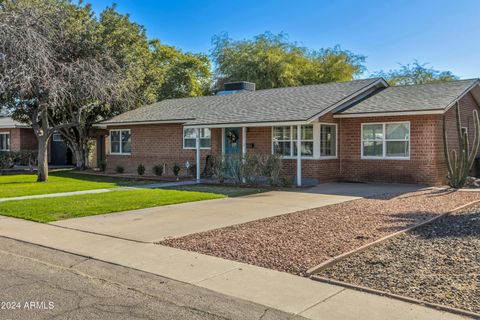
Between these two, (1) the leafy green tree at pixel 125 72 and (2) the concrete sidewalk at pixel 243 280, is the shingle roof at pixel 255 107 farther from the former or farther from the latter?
(2) the concrete sidewalk at pixel 243 280

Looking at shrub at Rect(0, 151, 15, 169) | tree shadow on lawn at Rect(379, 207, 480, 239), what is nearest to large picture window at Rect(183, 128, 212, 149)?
tree shadow on lawn at Rect(379, 207, 480, 239)

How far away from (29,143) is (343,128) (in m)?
25.2

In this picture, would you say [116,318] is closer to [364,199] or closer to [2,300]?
[2,300]

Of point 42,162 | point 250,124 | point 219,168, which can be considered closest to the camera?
point 219,168

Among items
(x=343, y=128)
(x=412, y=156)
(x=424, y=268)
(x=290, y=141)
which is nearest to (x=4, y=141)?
(x=290, y=141)

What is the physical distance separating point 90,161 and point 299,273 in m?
27.5

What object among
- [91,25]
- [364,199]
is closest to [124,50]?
[91,25]

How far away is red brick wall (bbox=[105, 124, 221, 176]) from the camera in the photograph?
2297 cm

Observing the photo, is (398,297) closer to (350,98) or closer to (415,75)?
(350,98)

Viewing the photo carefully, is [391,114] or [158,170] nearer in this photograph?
[391,114]

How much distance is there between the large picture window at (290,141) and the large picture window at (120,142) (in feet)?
32.5

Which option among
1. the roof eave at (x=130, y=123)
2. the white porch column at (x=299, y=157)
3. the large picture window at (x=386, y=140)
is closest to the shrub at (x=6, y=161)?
the roof eave at (x=130, y=123)

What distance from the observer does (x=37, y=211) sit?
11.3m

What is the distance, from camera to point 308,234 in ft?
27.8
